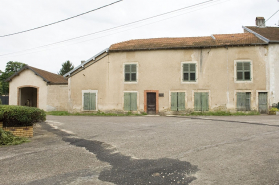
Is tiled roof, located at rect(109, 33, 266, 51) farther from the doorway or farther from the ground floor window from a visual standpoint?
the ground floor window

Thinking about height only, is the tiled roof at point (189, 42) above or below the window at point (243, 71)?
above

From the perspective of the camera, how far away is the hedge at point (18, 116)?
620 centimetres

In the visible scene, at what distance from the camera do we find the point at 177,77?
54.7 ft

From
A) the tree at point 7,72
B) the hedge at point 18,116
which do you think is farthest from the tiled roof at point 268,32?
the tree at point 7,72

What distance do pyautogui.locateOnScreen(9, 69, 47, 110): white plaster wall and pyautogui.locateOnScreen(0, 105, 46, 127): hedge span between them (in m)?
15.4

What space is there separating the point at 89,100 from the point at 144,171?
47.3 ft

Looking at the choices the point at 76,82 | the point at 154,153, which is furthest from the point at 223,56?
the point at 154,153

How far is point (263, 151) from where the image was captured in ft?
16.1

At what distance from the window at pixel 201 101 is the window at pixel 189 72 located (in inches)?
49.5

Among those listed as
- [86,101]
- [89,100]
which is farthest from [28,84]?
[89,100]

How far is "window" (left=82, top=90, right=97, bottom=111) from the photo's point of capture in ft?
57.2

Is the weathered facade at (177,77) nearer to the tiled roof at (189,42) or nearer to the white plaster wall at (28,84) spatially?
the tiled roof at (189,42)

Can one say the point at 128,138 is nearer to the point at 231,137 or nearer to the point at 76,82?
the point at 231,137

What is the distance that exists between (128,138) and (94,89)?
1145 centimetres
